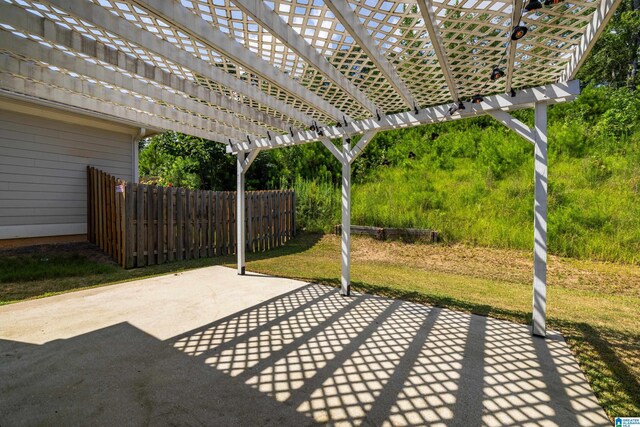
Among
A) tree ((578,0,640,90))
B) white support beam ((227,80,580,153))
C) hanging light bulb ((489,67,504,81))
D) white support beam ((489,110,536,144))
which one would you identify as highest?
tree ((578,0,640,90))

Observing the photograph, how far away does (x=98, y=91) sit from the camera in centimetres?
318

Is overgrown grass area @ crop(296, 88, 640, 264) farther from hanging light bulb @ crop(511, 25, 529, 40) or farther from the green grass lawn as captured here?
hanging light bulb @ crop(511, 25, 529, 40)

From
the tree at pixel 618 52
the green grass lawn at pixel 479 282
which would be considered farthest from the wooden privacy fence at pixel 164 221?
the tree at pixel 618 52

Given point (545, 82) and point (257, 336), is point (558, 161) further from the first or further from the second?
A: point (257, 336)

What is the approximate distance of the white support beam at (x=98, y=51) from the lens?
1898mm

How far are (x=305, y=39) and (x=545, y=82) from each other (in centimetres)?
246

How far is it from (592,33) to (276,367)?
10.1 ft

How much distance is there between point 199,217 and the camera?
664 centimetres

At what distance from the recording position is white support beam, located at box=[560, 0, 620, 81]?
1668 millimetres

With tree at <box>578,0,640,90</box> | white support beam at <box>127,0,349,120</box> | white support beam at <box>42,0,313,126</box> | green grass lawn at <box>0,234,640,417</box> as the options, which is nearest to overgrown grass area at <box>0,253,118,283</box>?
green grass lawn at <box>0,234,640,417</box>

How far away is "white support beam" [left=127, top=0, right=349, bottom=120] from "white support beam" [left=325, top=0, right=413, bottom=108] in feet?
2.69

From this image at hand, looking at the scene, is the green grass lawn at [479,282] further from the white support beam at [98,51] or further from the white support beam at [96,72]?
the white support beam at [98,51]

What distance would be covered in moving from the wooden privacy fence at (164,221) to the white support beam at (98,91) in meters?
2.15

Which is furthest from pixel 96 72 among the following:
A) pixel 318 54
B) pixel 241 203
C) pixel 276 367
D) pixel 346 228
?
pixel 346 228
